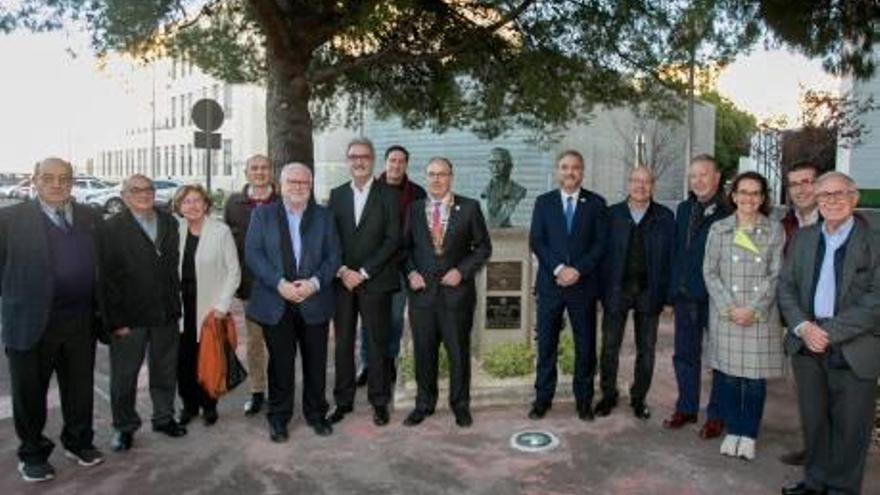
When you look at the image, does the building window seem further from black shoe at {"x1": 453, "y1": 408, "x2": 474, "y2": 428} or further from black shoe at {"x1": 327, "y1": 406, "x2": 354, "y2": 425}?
black shoe at {"x1": 453, "y1": 408, "x2": 474, "y2": 428}

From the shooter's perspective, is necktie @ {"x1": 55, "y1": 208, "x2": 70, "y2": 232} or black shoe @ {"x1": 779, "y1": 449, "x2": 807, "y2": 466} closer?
necktie @ {"x1": 55, "y1": 208, "x2": 70, "y2": 232}

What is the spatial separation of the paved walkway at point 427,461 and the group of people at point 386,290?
144mm

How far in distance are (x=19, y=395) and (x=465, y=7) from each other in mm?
7943

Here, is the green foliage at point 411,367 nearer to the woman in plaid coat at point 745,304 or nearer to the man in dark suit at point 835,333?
the woman in plaid coat at point 745,304

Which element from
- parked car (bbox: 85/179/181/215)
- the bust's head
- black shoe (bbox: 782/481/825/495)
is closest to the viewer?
black shoe (bbox: 782/481/825/495)

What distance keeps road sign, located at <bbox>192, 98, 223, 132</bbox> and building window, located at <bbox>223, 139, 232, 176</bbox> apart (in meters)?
36.4

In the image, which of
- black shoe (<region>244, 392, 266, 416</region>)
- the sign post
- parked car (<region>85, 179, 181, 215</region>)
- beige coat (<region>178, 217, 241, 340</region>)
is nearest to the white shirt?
beige coat (<region>178, 217, 241, 340</region>)

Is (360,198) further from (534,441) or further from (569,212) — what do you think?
(534,441)

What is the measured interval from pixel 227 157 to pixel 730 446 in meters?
45.6

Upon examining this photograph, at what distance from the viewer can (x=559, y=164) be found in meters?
6.14

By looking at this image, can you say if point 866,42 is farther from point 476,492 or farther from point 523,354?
point 476,492

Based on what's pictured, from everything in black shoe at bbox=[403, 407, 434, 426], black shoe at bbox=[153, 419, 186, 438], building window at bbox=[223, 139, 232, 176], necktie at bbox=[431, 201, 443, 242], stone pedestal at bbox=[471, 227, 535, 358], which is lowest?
black shoe at bbox=[153, 419, 186, 438]

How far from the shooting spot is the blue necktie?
6.07 meters

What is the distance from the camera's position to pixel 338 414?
6215mm
